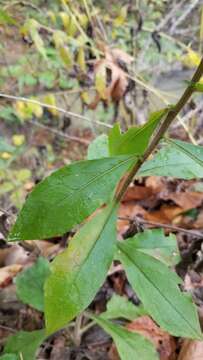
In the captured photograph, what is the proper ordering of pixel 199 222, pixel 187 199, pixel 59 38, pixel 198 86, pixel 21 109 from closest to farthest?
pixel 198 86, pixel 199 222, pixel 187 199, pixel 59 38, pixel 21 109

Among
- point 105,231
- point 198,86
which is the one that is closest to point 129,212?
point 105,231

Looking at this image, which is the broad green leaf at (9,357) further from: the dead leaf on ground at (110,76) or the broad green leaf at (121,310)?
the dead leaf on ground at (110,76)

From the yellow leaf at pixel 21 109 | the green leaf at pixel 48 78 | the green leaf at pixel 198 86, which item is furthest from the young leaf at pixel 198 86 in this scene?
the green leaf at pixel 48 78

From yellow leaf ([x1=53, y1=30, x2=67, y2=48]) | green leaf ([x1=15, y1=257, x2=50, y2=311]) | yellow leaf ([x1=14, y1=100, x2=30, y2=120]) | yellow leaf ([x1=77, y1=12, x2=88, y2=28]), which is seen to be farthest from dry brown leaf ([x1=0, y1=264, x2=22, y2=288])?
yellow leaf ([x1=14, y1=100, x2=30, y2=120])

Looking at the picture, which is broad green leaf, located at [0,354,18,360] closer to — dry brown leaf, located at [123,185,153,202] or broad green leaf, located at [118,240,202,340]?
broad green leaf, located at [118,240,202,340]

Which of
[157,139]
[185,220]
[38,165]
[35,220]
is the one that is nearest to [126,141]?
[157,139]

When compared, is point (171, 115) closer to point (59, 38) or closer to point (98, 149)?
point (98, 149)
